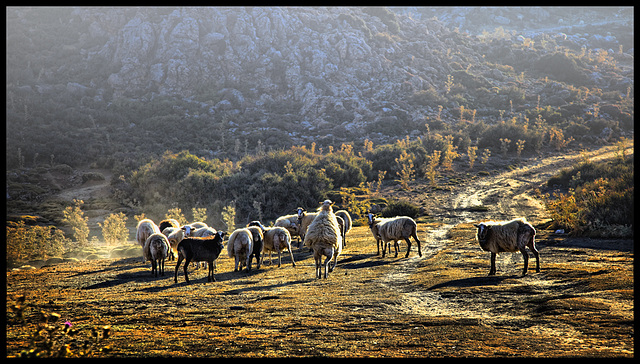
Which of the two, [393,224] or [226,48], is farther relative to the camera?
[226,48]

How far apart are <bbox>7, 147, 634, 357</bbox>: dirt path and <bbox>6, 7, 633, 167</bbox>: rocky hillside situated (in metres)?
45.6

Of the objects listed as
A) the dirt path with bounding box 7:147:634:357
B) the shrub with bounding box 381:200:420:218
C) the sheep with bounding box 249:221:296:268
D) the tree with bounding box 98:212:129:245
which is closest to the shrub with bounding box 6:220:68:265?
the tree with bounding box 98:212:129:245

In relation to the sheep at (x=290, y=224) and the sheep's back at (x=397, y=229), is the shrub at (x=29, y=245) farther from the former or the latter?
the sheep's back at (x=397, y=229)

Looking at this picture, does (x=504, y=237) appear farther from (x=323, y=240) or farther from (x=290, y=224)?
(x=290, y=224)

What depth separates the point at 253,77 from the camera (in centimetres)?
8575

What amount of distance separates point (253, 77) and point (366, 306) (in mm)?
82132

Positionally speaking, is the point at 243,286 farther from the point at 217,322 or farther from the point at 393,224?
the point at 393,224

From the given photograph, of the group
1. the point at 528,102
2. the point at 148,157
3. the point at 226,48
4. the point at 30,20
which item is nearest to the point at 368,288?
the point at 148,157

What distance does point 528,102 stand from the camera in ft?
255

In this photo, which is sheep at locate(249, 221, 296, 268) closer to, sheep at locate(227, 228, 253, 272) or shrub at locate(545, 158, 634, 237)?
sheep at locate(227, 228, 253, 272)

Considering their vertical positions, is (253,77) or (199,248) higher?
(253,77)

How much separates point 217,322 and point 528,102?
275ft

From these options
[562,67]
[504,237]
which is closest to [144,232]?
[504,237]

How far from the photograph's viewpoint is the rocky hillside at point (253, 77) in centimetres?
A: 6569
